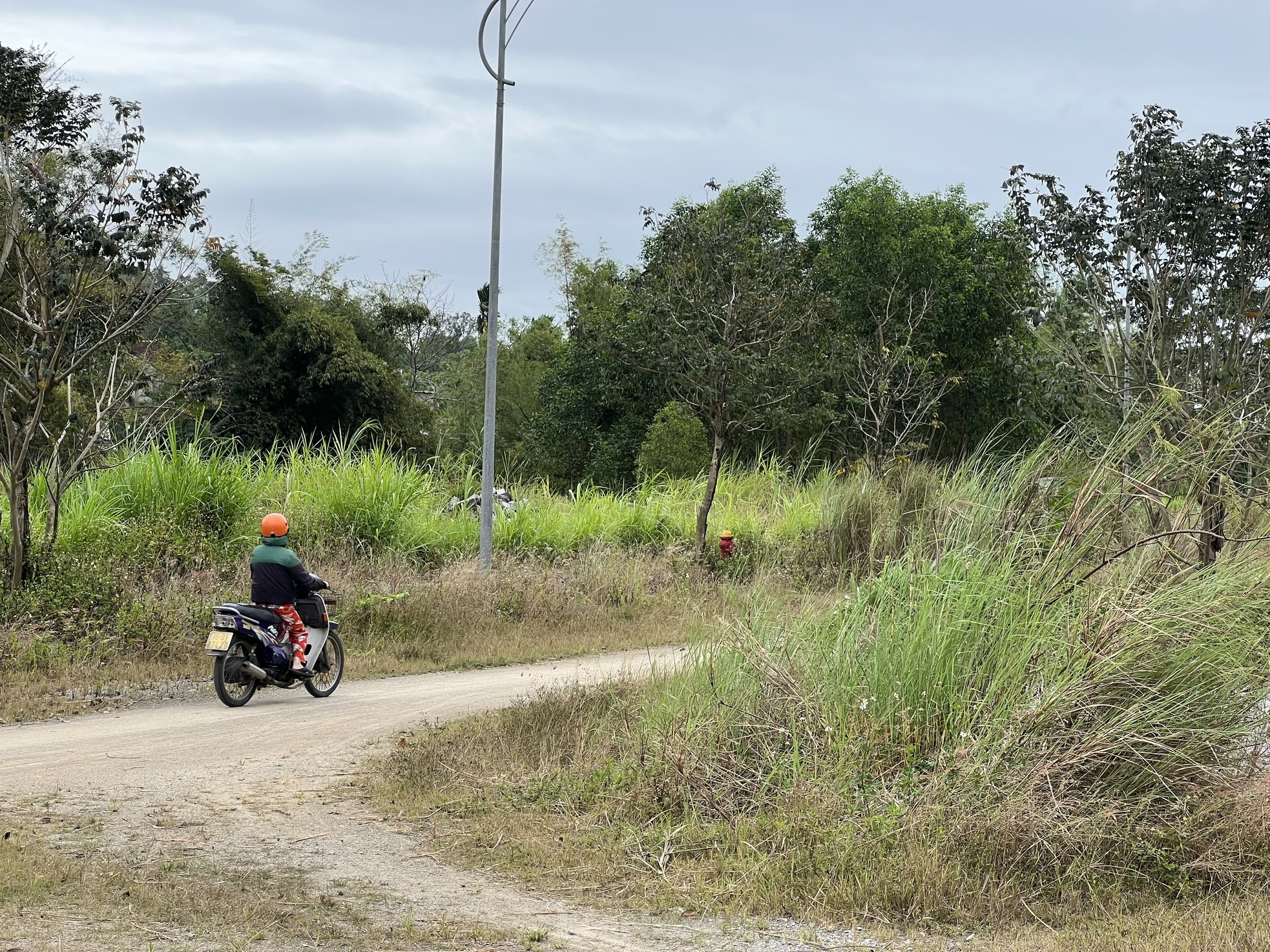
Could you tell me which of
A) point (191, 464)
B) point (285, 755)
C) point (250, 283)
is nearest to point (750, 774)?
point (285, 755)

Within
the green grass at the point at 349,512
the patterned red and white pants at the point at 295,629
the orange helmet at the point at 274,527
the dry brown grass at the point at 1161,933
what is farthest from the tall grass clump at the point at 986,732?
the green grass at the point at 349,512

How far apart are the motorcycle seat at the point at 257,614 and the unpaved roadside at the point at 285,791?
748 millimetres

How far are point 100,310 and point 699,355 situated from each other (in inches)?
348

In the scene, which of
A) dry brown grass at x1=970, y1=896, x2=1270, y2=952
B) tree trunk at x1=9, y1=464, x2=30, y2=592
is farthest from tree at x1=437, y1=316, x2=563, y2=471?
dry brown grass at x1=970, y1=896, x2=1270, y2=952

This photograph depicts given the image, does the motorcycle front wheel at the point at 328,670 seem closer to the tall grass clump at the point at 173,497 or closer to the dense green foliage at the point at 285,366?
the tall grass clump at the point at 173,497

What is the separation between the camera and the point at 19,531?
1305cm

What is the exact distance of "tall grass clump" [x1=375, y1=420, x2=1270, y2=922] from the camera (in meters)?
6.33

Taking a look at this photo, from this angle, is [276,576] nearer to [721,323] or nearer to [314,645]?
[314,645]

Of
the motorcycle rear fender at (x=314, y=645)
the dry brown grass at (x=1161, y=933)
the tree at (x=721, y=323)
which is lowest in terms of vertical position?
the motorcycle rear fender at (x=314, y=645)

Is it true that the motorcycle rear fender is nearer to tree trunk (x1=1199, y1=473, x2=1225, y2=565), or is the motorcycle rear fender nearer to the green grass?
the green grass

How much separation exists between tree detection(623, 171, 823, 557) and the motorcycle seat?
9834mm

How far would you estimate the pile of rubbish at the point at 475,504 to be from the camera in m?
21.0

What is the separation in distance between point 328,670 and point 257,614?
1059 mm

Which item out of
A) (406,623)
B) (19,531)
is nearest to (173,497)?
(19,531)
